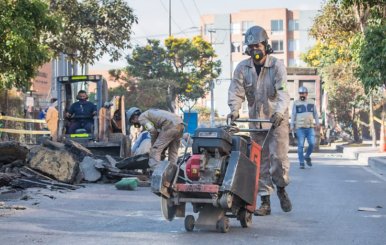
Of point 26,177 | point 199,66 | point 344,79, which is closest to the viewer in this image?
point 26,177

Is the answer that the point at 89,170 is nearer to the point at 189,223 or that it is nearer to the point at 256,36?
the point at 256,36

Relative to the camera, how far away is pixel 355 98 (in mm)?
39062

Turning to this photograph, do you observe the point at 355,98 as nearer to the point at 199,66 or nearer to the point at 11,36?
the point at 199,66

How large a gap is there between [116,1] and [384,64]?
957 centimetres

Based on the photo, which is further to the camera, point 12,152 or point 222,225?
point 12,152

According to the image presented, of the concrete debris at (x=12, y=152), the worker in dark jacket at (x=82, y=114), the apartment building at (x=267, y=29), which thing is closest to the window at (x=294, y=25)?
the apartment building at (x=267, y=29)

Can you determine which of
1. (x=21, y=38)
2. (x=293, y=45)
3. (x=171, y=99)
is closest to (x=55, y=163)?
(x=21, y=38)

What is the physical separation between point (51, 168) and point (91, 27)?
12.7 metres

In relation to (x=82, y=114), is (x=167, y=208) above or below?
below

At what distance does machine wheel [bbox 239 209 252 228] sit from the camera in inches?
310

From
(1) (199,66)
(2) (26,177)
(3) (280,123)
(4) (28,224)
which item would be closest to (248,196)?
(3) (280,123)

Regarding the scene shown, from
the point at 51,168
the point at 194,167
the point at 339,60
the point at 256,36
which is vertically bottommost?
the point at 51,168

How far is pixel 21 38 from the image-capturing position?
14266mm

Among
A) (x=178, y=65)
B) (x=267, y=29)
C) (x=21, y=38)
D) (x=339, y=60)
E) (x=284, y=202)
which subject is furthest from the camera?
(x=267, y=29)
